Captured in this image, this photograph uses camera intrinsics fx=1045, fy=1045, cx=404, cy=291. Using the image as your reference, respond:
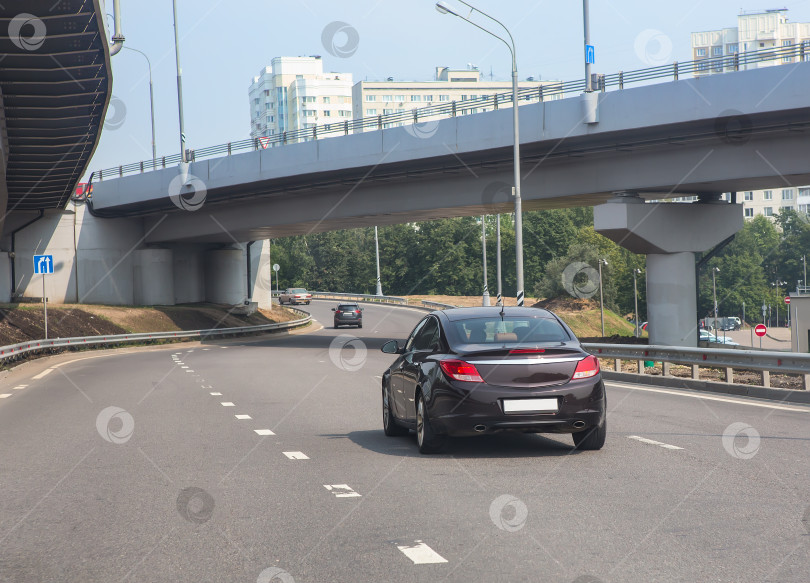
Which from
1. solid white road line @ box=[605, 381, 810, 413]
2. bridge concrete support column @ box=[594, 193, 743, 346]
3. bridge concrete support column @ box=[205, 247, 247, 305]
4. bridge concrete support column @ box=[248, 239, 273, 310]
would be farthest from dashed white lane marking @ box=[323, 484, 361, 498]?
bridge concrete support column @ box=[248, 239, 273, 310]

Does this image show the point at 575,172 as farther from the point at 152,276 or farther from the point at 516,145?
the point at 152,276

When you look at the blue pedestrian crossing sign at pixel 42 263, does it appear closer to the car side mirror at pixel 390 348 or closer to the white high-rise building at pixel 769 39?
the car side mirror at pixel 390 348

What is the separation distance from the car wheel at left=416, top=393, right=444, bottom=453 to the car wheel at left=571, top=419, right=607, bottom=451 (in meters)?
1.34

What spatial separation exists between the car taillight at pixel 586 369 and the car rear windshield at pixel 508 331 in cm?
41

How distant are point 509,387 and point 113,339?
34.2 meters

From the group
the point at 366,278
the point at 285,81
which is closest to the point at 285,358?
the point at 366,278

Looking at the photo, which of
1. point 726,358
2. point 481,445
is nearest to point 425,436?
point 481,445

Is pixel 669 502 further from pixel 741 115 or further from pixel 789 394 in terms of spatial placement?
pixel 741 115

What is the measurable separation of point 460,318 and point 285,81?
181 m

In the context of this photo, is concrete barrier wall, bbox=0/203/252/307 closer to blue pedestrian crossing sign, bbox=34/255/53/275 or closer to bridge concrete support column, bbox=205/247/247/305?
bridge concrete support column, bbox=205/247/247/305

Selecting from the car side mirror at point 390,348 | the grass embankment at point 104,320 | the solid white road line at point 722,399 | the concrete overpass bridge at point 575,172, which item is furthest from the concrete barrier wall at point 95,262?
the car side mirror at point 390,348

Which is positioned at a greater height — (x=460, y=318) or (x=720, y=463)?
(x=460, y=318)

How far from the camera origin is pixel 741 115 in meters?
27.1

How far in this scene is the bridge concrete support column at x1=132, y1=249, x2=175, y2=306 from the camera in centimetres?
5300
